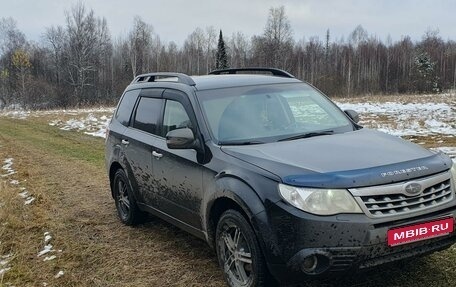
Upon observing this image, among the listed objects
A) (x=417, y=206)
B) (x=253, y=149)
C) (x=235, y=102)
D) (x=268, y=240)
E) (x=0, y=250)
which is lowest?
(x=0, y=250)

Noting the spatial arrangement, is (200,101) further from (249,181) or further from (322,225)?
(322,225)

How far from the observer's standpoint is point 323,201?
10.9 feet

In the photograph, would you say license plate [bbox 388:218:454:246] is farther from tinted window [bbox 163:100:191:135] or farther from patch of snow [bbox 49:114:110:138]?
patch of snow [bbox 49:114:110:138]

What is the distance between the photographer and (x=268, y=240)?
3482 millimetres

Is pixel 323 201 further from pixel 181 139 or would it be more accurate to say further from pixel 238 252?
pixel 181 139

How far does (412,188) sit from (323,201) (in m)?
0.63

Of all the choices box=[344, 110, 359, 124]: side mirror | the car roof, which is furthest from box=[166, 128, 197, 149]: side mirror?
box=[344, 110, 359, 124]: side mirror

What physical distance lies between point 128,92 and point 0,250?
8.08 ft

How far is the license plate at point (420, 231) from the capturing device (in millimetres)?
3326

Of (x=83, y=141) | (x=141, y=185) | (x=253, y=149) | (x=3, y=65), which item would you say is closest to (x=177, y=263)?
(x=141, y=185)

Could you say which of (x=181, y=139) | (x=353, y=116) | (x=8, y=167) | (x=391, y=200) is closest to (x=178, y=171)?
(x=181, y=139)

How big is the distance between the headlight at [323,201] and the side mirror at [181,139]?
1292 millimetres

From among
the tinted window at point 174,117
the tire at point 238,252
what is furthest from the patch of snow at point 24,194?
the tire at point 238,252

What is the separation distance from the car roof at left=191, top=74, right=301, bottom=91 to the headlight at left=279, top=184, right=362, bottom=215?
1.88m
